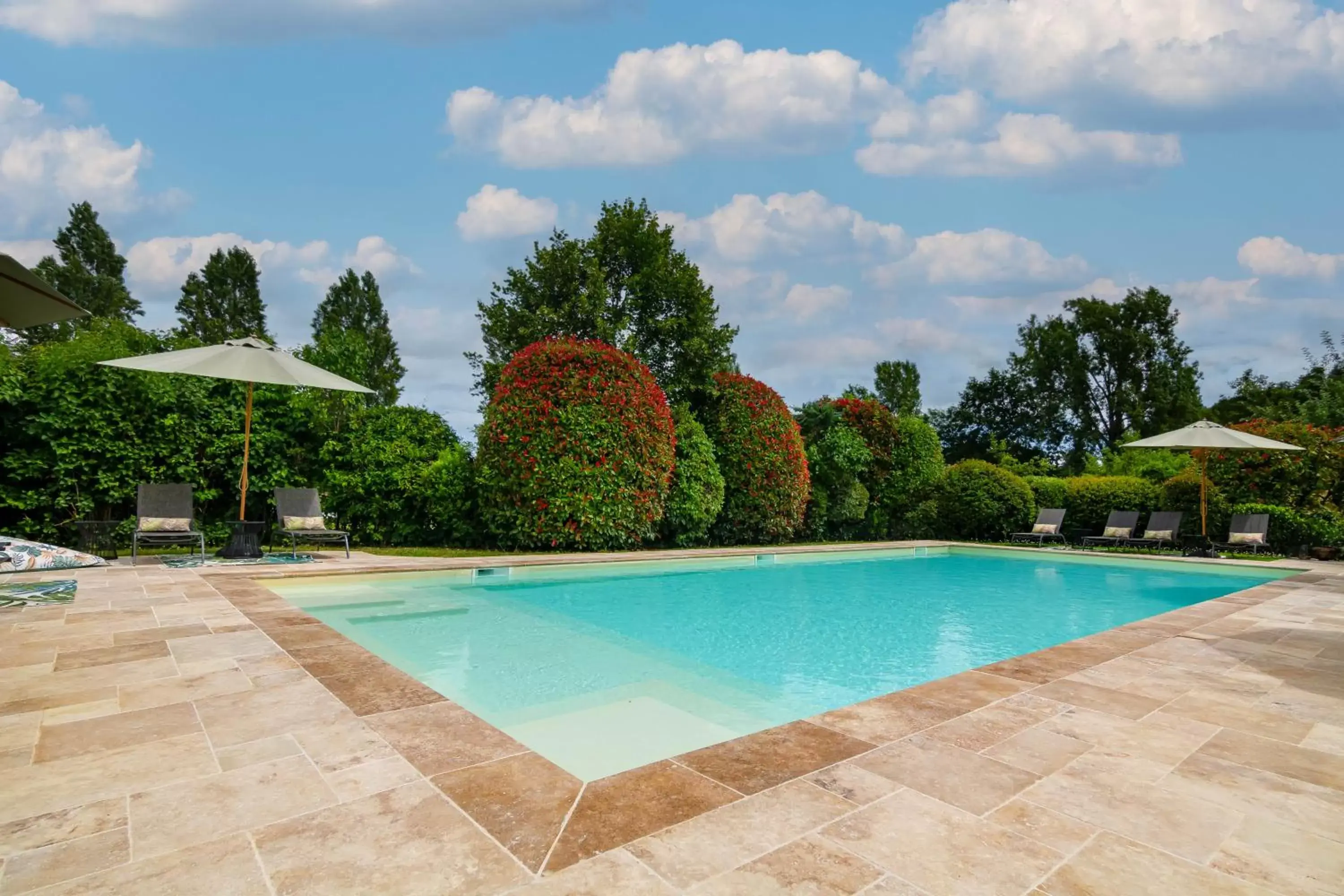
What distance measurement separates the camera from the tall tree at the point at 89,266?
27.2 metres

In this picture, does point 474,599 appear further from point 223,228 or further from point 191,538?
point 223,228

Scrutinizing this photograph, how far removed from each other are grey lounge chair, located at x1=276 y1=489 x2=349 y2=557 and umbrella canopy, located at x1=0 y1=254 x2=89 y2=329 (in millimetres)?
3955

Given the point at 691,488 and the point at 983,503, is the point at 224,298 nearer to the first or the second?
the point at 691,488

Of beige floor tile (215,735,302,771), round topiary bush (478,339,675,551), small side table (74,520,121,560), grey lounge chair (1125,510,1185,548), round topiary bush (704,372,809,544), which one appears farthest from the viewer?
round topiary bush (704,372,809,544)

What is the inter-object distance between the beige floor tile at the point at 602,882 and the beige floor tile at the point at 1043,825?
3.39ft

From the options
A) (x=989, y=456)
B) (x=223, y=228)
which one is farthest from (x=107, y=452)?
(x=989, y=456)

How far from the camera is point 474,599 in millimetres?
7188

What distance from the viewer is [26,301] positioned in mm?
4559

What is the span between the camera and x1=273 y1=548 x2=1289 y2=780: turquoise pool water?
153 inches

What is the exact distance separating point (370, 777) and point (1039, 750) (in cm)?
232

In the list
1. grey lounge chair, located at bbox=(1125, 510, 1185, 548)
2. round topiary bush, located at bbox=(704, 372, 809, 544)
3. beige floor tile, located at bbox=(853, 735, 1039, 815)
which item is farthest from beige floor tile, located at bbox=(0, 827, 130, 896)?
grey lounge chair, located at bbox=(1125, 510, 1185, 548)

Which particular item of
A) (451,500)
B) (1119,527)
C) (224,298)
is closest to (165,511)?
(451,500)

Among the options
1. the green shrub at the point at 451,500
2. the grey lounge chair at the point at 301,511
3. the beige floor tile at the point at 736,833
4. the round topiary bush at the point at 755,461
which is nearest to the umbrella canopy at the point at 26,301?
the grey lounge chair at the point at 301,511

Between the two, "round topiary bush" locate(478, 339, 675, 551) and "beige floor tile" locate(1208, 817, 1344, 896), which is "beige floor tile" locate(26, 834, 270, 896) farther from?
"round topiary bush" locate(478, 339, 675, 551)
